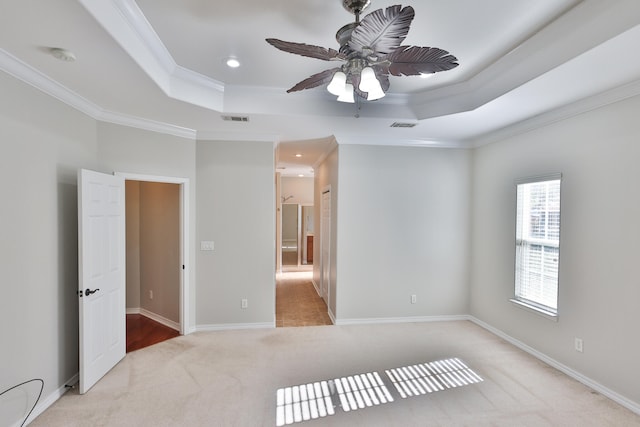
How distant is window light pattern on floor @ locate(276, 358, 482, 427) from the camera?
2447 mm

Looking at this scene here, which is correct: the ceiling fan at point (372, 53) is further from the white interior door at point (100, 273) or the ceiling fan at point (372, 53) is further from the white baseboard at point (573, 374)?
the white baseboard at point (573, 374)

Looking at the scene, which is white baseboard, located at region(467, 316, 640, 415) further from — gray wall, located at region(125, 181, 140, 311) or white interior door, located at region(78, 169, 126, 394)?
gray wall, located at region(125, 181, 140, 311)

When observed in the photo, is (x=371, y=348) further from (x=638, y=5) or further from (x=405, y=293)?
(x=638, y=5)

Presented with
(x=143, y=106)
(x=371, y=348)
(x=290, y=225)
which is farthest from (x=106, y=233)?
(x=290, y=225)

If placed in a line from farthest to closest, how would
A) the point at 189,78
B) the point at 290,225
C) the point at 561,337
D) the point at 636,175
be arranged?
the point at 290,225, the point at 561,337, the point at 189,78, the point at 636,175

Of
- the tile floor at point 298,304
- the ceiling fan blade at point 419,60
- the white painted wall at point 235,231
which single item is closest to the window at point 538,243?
the ceiling fan blade at point 419,60

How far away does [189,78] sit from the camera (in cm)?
285

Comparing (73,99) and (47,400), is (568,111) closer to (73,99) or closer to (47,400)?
(73,99)

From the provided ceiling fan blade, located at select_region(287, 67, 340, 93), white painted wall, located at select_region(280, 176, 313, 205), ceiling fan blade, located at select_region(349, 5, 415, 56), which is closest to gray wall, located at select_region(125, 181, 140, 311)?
ceiling fan blade, located at select_region(287, 67, 340, 93)

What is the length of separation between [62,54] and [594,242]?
14.5ft

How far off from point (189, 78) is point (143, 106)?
574mm

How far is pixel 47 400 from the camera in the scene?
96.7 inches

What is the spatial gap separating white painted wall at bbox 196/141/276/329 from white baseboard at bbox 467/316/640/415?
3.01m

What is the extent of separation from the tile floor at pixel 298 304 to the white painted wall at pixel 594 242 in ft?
8.52
